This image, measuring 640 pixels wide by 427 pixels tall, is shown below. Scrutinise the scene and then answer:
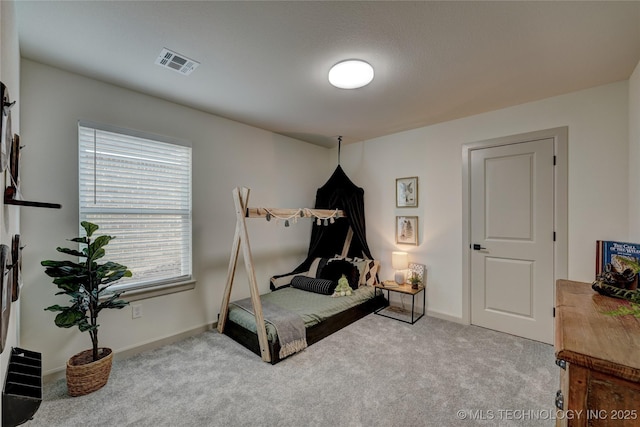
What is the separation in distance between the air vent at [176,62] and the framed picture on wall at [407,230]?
2.92m

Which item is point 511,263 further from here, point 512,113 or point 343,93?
point 343,93

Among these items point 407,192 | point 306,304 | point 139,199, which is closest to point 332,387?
point 306,304

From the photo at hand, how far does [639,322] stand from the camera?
3.28 feet

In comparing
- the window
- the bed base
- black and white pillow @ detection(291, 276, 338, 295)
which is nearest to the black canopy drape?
black and white pillow @ detection(291, 276, 338, 295)

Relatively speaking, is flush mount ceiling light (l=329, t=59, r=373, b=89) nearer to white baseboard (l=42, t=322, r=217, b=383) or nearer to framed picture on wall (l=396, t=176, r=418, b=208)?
framed picture on wall (l=396, t=176, r=418, b=208)

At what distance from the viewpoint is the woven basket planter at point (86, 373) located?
6.27ft

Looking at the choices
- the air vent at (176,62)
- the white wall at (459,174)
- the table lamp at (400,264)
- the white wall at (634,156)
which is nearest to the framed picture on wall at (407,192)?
the white wall at (459,174)

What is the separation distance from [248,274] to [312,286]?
45.8 inches

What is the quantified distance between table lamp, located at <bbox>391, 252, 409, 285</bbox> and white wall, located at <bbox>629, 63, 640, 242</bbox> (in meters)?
1.99

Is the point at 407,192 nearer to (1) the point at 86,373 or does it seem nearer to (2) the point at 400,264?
(2) the point at 400,264

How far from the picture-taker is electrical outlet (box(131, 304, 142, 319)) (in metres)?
2.51

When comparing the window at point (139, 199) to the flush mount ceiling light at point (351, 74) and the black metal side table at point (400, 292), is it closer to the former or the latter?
the flush mount ceiling light at point (351, 74)

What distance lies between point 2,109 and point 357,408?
2.35m

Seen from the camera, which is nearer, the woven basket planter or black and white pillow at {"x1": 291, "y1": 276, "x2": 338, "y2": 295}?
the woven basket planter
